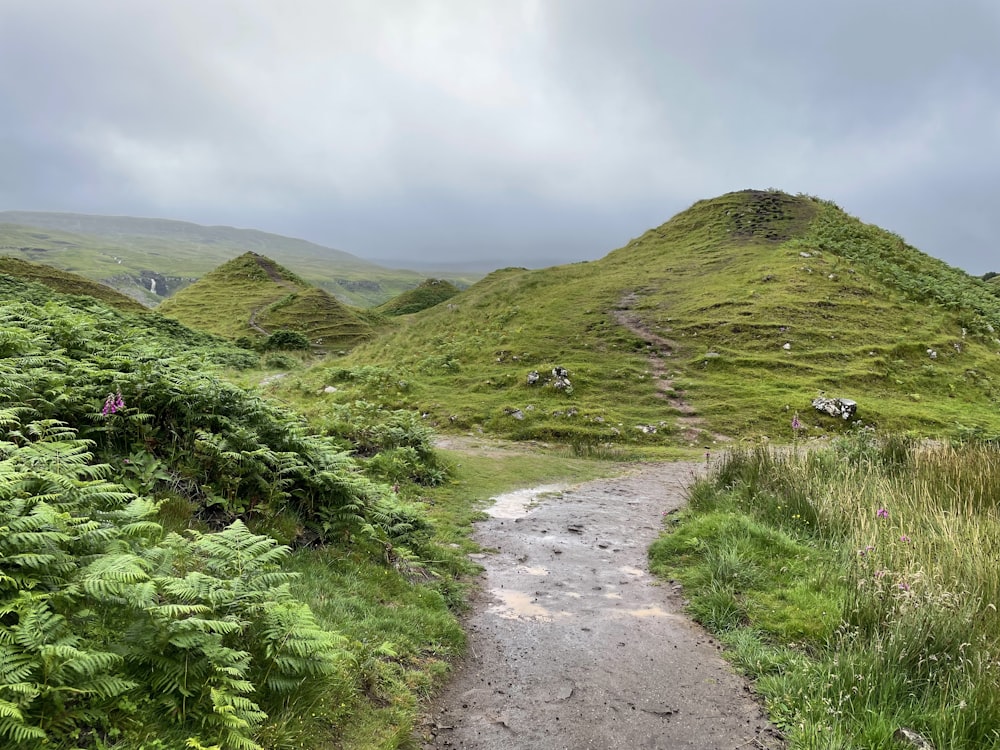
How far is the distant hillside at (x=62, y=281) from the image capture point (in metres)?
49.5

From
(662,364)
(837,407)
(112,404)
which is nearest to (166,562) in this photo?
(112,404)

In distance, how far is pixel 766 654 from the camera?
6.29 meters

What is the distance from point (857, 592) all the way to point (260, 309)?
85.6 metres

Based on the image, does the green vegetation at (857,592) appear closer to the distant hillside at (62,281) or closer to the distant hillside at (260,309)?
the distant hillside at (62,281)

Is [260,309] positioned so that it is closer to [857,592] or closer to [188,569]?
[188,569]

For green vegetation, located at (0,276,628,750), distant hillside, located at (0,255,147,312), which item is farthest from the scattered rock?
distant hillside, located at (0,255,147,312)

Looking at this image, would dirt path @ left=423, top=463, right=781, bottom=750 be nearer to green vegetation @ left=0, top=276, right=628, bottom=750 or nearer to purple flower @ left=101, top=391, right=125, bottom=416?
green vegetation @ left=0, top=276, right=628, bottom=750

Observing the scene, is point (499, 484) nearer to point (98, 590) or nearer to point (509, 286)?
point (98, 590)

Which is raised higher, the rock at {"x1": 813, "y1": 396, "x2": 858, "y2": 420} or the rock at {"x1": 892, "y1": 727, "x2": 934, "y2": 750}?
the rock at {"x1": 813, "y1": 396, "x2": 858, "y2": 420}

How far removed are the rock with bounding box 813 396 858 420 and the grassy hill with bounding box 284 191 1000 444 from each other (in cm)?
51

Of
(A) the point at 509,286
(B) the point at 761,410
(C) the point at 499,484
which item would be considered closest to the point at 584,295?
(A) the point at 509,286

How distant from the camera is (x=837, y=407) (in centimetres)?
2825

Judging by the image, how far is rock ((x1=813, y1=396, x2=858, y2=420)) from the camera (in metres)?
28.0

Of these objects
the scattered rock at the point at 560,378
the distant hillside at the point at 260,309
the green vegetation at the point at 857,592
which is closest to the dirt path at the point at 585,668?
the green vegetation at the point at 857,592
